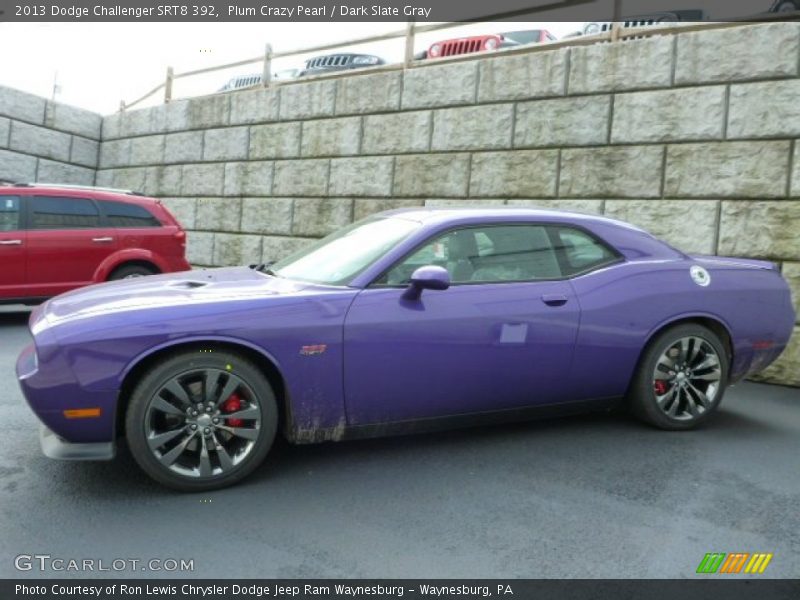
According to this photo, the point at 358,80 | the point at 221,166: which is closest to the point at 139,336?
the point at 358,80

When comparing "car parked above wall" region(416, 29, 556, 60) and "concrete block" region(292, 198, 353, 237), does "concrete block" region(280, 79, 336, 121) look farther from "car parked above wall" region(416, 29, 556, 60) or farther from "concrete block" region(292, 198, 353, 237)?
"car parked above wall" region(416, 29, 556, 60)

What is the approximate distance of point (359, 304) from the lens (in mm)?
3699

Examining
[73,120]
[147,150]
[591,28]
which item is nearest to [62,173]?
[73,120]

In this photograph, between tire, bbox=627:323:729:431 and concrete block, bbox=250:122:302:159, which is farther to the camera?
concrete block, bbox=250:122:302:159

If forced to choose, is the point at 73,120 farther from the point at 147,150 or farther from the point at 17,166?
the point at 147,150

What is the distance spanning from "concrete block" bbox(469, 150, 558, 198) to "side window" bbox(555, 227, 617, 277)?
3428 mm

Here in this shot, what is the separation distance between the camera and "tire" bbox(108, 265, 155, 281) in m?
8.66

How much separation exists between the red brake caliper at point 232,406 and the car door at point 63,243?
585 centimetres

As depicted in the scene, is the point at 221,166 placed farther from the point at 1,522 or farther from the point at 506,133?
the point at 1,522

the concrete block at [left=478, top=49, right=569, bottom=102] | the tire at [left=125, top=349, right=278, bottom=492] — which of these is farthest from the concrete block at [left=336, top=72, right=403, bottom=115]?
the tire at [left=125, top=349, right=278, bottom=492]

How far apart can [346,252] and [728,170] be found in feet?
13.8

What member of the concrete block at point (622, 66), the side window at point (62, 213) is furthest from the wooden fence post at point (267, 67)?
the concrete block at point (622, 66)

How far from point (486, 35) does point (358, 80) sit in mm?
1868
